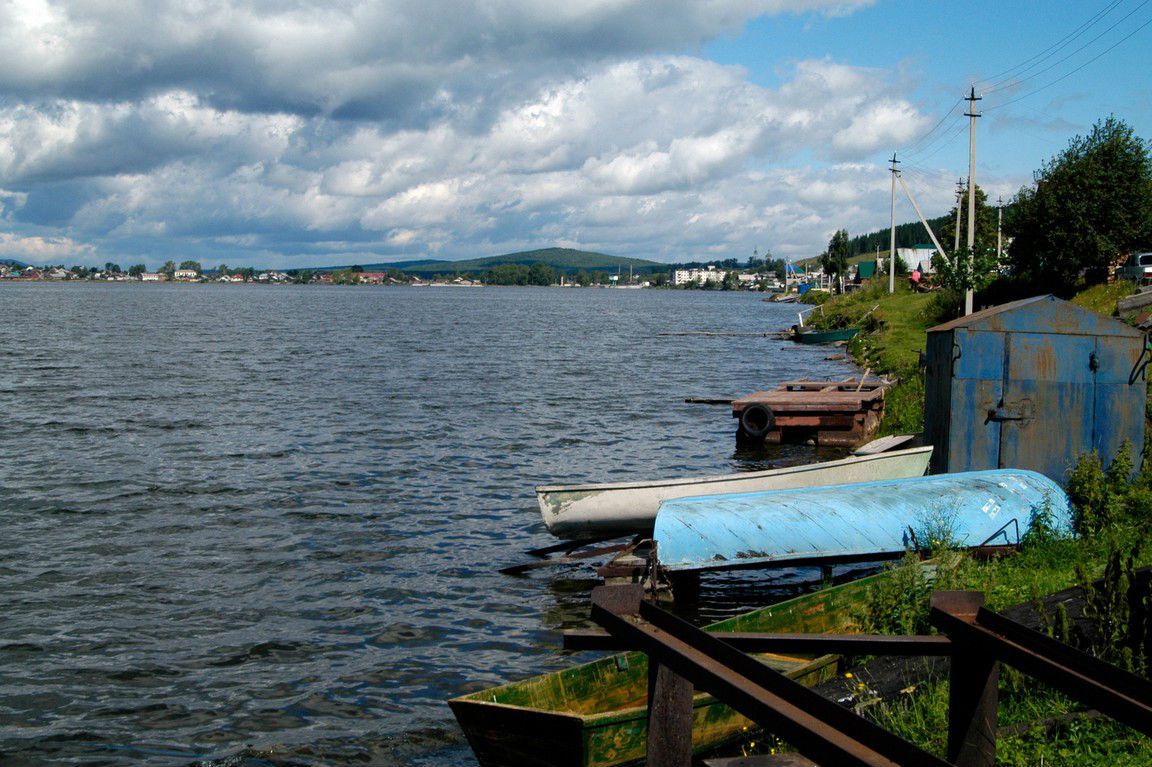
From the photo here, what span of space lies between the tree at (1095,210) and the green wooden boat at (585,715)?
37.8 meters

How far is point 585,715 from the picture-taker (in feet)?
23.9

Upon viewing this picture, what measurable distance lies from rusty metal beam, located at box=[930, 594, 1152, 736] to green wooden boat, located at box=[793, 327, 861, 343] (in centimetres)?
5491

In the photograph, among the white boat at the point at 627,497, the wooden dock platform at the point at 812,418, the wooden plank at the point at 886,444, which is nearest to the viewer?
the white boat at the point at 627,497

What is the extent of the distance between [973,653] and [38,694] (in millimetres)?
9332

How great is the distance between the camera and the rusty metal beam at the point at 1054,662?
3.54m

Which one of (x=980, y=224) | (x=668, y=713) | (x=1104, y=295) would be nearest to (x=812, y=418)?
(x=1104, y=295)

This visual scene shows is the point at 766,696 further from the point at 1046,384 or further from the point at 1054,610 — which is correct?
the point at 1046,384

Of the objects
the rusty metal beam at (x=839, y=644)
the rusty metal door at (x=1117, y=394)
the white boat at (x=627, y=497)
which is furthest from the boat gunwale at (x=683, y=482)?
the rusty metal beam at (x=839, y=644)

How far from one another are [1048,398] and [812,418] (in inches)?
446

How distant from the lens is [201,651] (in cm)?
1109

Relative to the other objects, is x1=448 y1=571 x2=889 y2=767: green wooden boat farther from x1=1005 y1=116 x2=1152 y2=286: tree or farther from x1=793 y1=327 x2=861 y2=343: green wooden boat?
x1=793 y1=327 x2=861 y2=343: green wooden boat

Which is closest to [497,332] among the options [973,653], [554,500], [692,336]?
[692,336]

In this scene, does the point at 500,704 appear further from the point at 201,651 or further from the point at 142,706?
the point at 201,651

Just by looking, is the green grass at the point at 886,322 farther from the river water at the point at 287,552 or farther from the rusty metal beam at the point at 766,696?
the rusty metal beam at the point at 766,696
